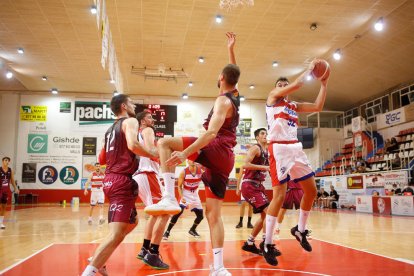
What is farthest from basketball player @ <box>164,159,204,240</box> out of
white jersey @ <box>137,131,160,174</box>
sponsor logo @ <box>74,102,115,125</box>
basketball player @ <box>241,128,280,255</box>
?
sponsor logo @ <box>74,102,115,125</box>

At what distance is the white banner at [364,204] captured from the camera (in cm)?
1609

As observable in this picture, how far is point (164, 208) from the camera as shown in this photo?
3467mm

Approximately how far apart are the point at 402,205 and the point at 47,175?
19744mm

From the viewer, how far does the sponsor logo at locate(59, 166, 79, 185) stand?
23516 mm

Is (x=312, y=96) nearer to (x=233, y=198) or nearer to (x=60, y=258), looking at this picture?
(x=233, y=198)

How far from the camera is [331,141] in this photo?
1010 inches

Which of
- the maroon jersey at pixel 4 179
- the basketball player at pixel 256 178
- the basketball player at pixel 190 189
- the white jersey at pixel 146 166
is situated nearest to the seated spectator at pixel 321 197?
the basketball player at pixel 190 189

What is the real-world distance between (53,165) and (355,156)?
733 inches

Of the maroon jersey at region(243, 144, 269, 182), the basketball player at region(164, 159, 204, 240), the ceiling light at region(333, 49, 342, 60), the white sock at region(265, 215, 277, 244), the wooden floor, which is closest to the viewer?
the wooden floor

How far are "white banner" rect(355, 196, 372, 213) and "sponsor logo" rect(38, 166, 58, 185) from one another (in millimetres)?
17652

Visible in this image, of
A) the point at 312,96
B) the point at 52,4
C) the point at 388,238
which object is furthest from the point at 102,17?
the point at 312,96

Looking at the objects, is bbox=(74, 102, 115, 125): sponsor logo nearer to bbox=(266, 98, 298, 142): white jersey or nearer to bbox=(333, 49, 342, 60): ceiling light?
bbox=(333, 49, 342, 60): ceiling light

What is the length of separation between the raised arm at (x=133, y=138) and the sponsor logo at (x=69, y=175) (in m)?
21.4

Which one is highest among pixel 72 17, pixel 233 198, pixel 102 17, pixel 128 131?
pixel 72 17
